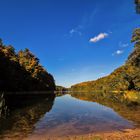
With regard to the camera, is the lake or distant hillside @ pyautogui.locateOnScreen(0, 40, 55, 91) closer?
the lake

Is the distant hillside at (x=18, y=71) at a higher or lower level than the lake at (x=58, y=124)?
higher

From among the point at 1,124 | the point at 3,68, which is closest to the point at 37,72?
the point at 3,68

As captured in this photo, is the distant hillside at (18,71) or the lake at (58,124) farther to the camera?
the distant hillside at (18,71)

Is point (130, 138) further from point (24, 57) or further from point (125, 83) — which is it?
point (24, 57)

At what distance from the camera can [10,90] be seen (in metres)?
78.4

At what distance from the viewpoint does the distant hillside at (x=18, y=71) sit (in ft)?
234

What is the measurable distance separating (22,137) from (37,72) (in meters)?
99.4

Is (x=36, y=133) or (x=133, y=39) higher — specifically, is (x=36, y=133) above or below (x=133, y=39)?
below

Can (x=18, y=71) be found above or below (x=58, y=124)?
above

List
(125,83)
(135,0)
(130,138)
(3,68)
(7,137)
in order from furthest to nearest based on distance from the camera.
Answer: (125,83)
(3,68)
(135,0)
(7,137)
(130,138)

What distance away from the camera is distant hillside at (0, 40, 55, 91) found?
7119cm

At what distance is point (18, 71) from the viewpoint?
295 feet

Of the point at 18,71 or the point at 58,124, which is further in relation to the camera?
the point at 18,71

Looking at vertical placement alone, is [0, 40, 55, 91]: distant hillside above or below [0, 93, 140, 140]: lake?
above
